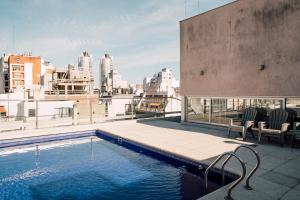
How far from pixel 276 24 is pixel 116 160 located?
7.42 metres

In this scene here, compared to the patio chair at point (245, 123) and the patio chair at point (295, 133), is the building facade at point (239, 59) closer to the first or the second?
the patio chair at point (245, 123)

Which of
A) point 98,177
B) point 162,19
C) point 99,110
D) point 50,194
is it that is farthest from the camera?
point 99,110

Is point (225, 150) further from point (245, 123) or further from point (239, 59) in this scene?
point (239, 59)

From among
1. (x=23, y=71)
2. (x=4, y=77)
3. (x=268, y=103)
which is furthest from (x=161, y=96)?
(x=4, y=77)

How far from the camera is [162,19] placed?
630 inches

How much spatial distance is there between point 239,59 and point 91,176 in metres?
7.40

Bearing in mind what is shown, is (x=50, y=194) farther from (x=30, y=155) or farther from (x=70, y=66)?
(x=70, y=66)

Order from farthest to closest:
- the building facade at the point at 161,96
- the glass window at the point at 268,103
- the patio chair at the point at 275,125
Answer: the building facade at the point at 161,96, the glass window at the point at 268,103, the patio chair at the point at 275,125

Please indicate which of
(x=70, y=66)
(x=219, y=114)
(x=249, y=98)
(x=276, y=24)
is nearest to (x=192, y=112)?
(x=219, y=114)

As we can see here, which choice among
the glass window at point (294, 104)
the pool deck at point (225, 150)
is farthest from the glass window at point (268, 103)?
the pool deck at point (225, 150)

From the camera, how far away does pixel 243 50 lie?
31.4 feet

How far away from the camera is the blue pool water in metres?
5.16

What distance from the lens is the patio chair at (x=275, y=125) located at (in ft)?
23.5

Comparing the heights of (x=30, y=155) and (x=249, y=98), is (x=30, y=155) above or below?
below
